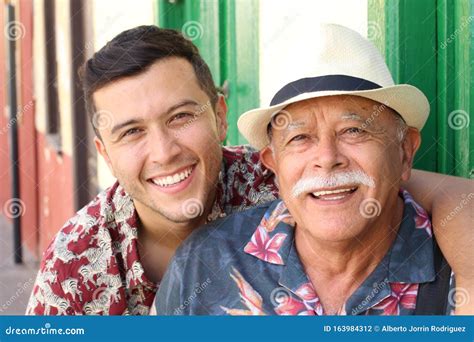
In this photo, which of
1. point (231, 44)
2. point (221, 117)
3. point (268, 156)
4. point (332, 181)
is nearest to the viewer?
point (332, 181)

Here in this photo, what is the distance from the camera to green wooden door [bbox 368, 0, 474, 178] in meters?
2.87

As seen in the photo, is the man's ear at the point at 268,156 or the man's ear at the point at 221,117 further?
the man's ear at the point at 221,117

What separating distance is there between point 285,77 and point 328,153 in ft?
0.89

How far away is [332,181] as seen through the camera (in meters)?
2.41

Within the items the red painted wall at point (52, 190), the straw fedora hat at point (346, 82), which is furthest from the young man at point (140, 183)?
the red painted wall at point (52, 190)

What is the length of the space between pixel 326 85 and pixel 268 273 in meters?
0.53

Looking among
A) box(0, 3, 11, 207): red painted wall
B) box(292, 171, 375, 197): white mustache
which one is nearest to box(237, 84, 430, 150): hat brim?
box(292, 171, 375, 197): white mustache

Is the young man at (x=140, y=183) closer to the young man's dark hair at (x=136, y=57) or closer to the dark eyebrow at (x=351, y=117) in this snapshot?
the young man's dark hair at (x=136, y=57)

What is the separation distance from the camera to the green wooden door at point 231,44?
454 cm

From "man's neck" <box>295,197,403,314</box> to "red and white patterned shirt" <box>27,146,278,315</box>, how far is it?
2.04 ft

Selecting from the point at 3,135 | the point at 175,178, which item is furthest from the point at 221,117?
the point at 3,135

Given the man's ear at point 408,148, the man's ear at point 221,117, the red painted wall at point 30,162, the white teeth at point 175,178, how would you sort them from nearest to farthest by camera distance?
the man's ear at point 408,148 → the white teeth at point 175,178 → the man's ear at point 221,117 → the red painted wall at point 30,162

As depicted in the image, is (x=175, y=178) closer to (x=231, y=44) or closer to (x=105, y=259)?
(x=105, y=259)

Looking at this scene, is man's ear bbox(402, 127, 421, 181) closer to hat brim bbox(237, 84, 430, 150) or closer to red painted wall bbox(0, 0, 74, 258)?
hat brim bbox(237, 84, 430, 150)
